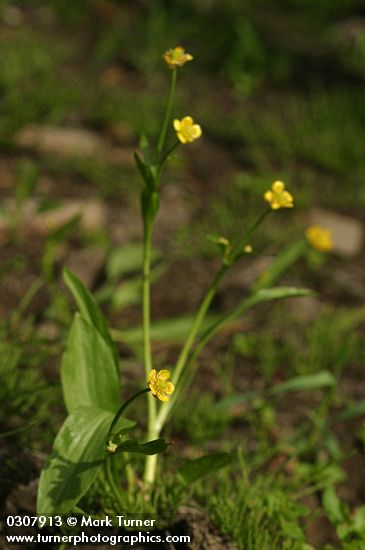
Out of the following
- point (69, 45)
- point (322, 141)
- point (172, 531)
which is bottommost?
point (172, 531)

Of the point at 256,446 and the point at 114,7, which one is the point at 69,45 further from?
the point at 256,446

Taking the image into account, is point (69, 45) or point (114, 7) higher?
point (114, 7)

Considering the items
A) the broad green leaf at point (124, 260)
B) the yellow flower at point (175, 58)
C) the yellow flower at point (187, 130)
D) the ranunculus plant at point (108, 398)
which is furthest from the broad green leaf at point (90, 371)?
the broad green leaf at point (124, 260)

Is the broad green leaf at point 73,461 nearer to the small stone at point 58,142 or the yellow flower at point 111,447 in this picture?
the yellow flower at point 111,447

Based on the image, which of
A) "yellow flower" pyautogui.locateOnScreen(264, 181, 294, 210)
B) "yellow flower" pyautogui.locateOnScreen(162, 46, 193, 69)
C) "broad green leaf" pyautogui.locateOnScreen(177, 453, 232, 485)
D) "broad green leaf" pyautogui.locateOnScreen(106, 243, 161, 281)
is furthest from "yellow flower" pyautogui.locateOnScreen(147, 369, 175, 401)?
"broad green leaf" pyautogui.locateOnScreen(106, 243, 161, 281)

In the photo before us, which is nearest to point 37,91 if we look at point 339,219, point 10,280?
point 10,280
